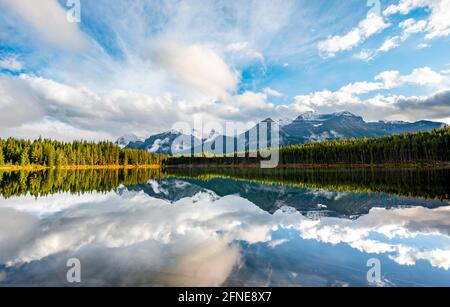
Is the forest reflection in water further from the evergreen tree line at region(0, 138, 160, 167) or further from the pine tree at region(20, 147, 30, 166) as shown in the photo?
the evergreen tree line at region(0, 138, 160, 167)

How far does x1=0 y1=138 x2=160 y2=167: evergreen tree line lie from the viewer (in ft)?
378

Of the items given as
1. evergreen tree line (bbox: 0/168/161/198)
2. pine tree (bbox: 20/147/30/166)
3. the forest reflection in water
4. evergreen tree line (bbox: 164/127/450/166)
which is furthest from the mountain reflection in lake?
evergreen tree line (bbox: 164/127/450/166)

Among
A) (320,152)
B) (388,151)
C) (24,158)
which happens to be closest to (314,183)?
(388,151)

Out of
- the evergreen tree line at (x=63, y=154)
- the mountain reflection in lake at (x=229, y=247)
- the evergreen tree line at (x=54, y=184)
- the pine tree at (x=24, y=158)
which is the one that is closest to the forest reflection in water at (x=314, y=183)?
the evergreen tree line at (x=54, y=184)

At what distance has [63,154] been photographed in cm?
13450

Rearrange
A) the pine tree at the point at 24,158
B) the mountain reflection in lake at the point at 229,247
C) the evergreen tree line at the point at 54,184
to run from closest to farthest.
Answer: the mountain reflection in lake at the point at 229,247 < the evergreen tree line at the point at 54,184 < the pine tree at the point at 24,158

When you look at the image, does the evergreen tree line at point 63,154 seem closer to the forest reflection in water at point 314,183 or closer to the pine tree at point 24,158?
the pine tree at point 24,158

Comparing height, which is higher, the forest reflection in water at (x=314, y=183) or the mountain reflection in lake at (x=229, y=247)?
the forest reflection in water at (x=314, y=183)

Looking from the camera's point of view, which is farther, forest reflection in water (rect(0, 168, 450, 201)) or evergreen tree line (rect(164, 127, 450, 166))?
evergreen tree line (rect(164, 127, 450, 166))

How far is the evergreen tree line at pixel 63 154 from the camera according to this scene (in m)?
115

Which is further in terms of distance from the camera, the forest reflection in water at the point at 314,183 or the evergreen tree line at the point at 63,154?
the evergreen tree line at the point at 63,154

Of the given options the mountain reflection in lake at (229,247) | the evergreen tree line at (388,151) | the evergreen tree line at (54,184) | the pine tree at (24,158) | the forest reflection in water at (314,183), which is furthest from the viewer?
the evergreen tree line at (388,151)
